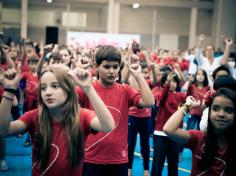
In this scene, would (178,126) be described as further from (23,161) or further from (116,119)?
(23,161)

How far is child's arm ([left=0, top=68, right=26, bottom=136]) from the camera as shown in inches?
82.0

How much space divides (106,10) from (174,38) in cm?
443

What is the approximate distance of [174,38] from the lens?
21484 mm

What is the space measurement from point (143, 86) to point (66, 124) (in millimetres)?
864

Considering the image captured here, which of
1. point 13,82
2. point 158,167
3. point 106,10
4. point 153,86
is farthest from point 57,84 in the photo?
point 106,10

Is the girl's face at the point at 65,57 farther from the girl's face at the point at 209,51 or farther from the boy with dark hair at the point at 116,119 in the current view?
the girl's face at the point at 209,51

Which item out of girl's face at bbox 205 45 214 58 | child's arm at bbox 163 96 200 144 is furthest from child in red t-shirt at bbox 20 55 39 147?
child's arm at bbox 163 96 200 144

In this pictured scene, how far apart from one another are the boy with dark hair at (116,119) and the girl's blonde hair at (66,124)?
746mm

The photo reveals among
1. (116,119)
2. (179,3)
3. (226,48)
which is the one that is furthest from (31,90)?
(179,3)

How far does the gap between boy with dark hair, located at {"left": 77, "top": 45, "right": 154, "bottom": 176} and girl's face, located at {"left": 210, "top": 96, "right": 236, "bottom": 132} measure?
0.72 meters

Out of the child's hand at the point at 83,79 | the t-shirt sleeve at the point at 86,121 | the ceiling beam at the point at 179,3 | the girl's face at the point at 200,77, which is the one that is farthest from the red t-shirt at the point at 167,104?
the ceiling beam at the point at 179,3

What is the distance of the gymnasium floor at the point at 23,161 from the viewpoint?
500cm

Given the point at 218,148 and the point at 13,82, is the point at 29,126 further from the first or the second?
the point at 218,148

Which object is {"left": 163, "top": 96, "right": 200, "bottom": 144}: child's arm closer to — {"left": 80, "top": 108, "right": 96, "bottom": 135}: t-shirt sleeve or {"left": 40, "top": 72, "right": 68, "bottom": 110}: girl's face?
{"left": 80, "top": 108, "right": 96, "bottom": 135}: t-shirt sleeve
